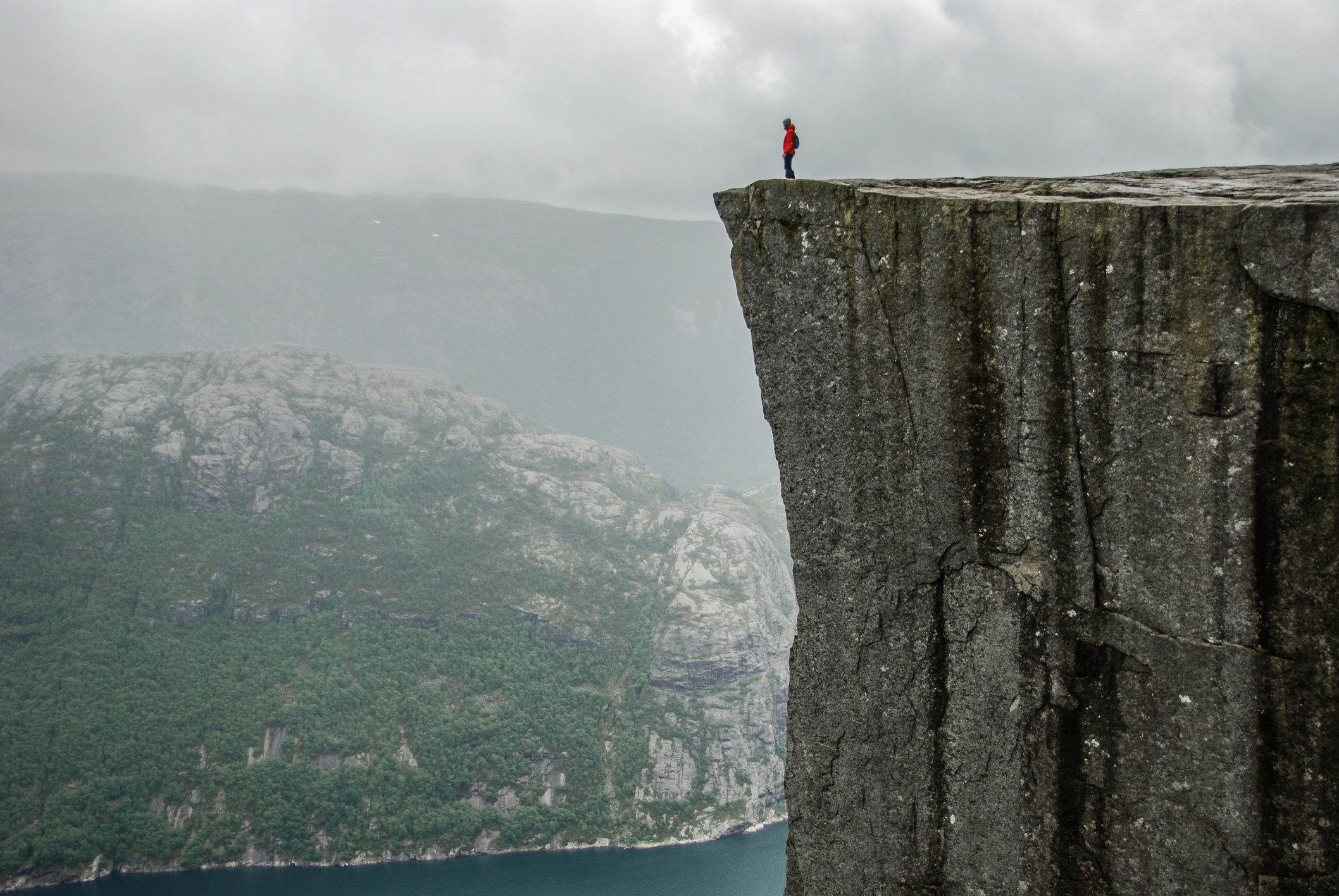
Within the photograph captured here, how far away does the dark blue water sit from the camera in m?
99.2

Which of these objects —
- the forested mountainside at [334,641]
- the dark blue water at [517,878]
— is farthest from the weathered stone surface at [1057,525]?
the forested mountainside at [334,641]

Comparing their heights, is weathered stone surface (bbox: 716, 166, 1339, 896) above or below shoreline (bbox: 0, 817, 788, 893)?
above

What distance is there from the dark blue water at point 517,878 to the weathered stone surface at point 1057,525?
320 feet

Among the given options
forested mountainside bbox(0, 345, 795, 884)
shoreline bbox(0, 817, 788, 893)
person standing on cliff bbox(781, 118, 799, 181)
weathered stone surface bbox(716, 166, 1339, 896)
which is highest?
person standing on cliff bbox(781, 118, 799, 181)

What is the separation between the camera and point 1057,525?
6457 millimetres

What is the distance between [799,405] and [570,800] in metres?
128

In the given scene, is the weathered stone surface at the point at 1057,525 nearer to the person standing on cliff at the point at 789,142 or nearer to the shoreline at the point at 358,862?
the person standing on cliff at the point at 789,142

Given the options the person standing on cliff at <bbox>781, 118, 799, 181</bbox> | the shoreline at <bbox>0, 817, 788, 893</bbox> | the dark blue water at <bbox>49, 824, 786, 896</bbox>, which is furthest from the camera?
the shoreline at <bbox>0, 817, 788, 893</bbox>

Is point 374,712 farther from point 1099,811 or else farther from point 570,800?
point 1099,811

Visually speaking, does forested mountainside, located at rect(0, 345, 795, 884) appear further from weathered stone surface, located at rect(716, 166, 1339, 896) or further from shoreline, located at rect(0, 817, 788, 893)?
weathered stone surface, located at rect(716, 166, 1339, 896)

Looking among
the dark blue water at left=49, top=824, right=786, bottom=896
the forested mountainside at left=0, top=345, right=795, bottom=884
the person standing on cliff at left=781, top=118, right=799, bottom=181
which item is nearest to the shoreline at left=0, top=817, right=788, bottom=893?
the forested mountainside at left=0, top=345, right=795, bottom=884

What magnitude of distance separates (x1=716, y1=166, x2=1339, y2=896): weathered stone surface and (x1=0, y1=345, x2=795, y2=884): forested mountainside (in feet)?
404

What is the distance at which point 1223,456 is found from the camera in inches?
230

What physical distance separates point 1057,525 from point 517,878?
113126 mm
